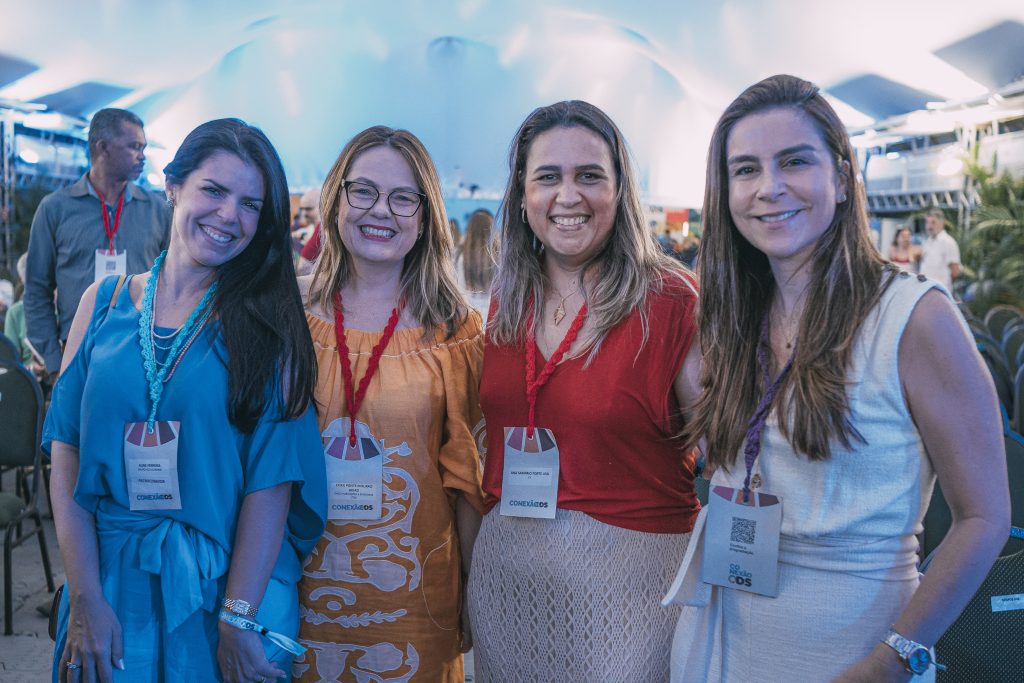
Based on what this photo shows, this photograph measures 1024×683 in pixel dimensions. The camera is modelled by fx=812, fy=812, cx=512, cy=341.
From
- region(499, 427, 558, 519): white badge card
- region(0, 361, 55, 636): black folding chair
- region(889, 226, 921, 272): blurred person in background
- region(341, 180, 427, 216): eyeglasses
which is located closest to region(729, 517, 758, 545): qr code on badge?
region(499, 427, 558, 519): white badge card

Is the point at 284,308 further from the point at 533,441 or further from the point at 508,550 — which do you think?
the point at 508,550

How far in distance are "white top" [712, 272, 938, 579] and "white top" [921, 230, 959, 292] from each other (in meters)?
8.71

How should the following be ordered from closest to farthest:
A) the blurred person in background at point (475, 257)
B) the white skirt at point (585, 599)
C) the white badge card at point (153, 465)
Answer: the white badge card at point (153, 465) → the white skirt at point (585, 599) → the blurred person in background at point (475, 257)

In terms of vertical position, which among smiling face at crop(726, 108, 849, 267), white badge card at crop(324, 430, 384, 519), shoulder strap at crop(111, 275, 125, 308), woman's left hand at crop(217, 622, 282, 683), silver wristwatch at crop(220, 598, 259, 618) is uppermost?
smiling face at crop(726, 108, 849, 267)

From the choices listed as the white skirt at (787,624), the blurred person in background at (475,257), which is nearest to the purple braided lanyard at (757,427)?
the white skirt at (787,624)

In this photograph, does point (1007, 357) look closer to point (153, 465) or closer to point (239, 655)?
point (239, 655)

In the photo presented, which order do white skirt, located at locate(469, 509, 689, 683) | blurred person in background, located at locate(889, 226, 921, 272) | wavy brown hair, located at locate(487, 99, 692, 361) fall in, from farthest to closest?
blurred person in background, located at locate(889, 226, 921, 272) < wavy brown hair, located at locate(487, 99, 692, 361) < white skirt, located at locate(469, 509, 689, 683)

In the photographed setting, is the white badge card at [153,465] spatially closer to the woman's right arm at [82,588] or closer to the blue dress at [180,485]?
the blue dress at [180,485]

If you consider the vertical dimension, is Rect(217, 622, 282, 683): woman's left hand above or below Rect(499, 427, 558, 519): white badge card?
below

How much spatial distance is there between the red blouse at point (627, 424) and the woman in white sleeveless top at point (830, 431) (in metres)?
0.20

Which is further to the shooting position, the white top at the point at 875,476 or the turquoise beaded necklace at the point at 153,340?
the turquoise beaded necklace at the point at 153,340

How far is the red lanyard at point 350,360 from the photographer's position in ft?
5.89

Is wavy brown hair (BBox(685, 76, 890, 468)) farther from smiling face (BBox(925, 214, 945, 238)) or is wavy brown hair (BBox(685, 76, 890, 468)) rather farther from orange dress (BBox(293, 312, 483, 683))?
smiling face (BBox(925, 214, 945, 238))

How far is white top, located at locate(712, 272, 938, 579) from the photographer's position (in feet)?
4.08
